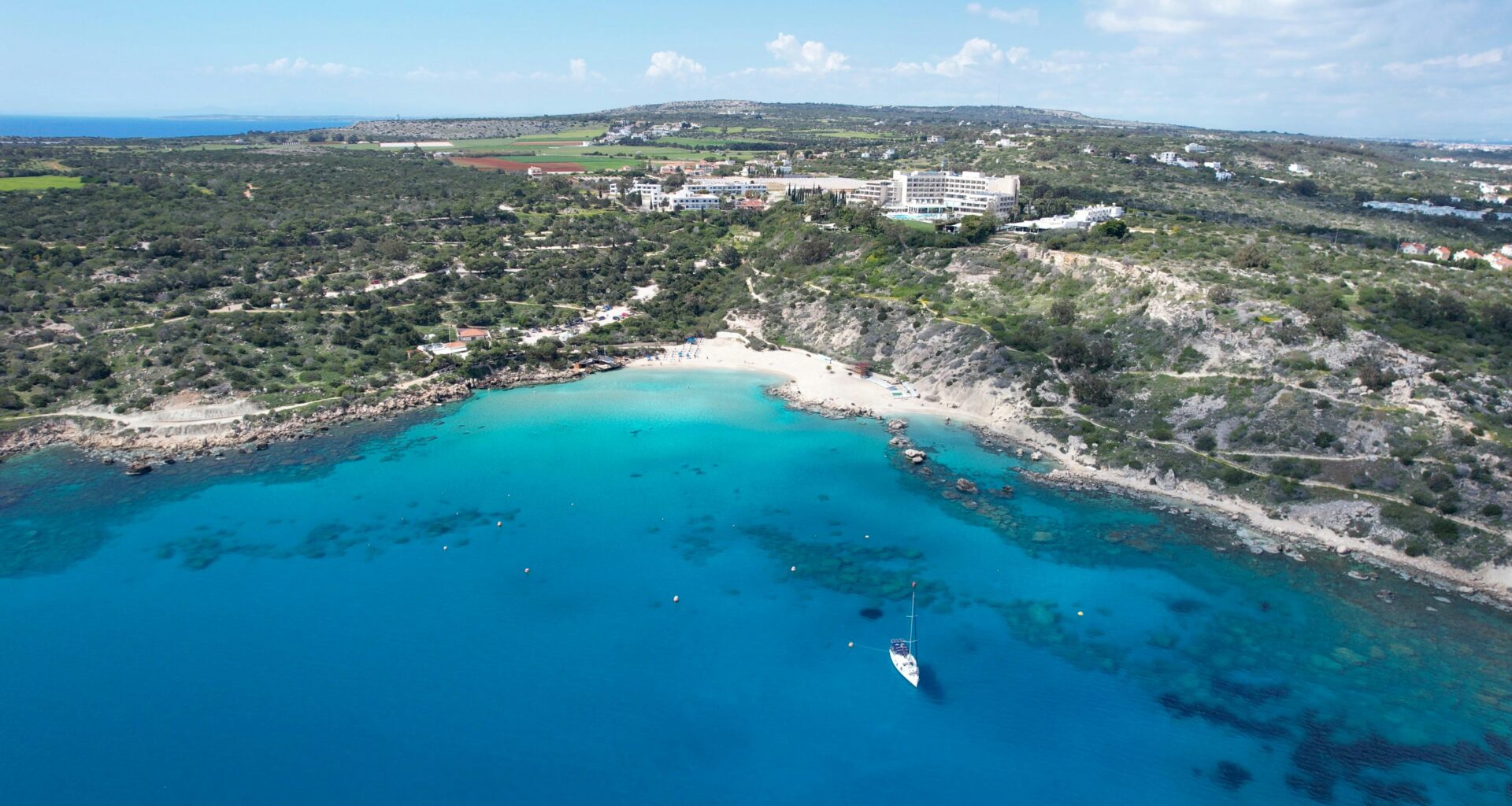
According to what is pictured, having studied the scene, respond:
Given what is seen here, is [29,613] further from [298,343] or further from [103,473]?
[298,343]

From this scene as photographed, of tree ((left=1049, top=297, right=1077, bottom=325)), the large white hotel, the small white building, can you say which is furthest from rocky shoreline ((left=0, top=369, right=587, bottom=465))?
the large white hotel

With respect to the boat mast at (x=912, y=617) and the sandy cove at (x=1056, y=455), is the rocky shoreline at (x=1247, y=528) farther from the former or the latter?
the boat mast at (x=912, y=617)

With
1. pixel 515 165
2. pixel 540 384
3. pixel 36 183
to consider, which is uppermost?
pixel 515 165

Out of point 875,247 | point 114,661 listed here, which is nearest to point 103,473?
point 114,661

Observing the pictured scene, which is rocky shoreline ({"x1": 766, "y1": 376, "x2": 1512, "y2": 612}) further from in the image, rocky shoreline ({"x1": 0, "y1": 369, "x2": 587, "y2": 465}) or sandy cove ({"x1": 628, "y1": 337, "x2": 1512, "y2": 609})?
rocky shoreline ({"x1": 0, "y1": 369, "x2": 587, "y2": 465})

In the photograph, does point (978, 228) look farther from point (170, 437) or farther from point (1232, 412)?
point (170, 437)

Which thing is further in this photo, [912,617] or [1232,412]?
[1232,412]

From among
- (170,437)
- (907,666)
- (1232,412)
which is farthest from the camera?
(170,437)

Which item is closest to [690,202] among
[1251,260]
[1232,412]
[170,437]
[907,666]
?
[1251,260]
